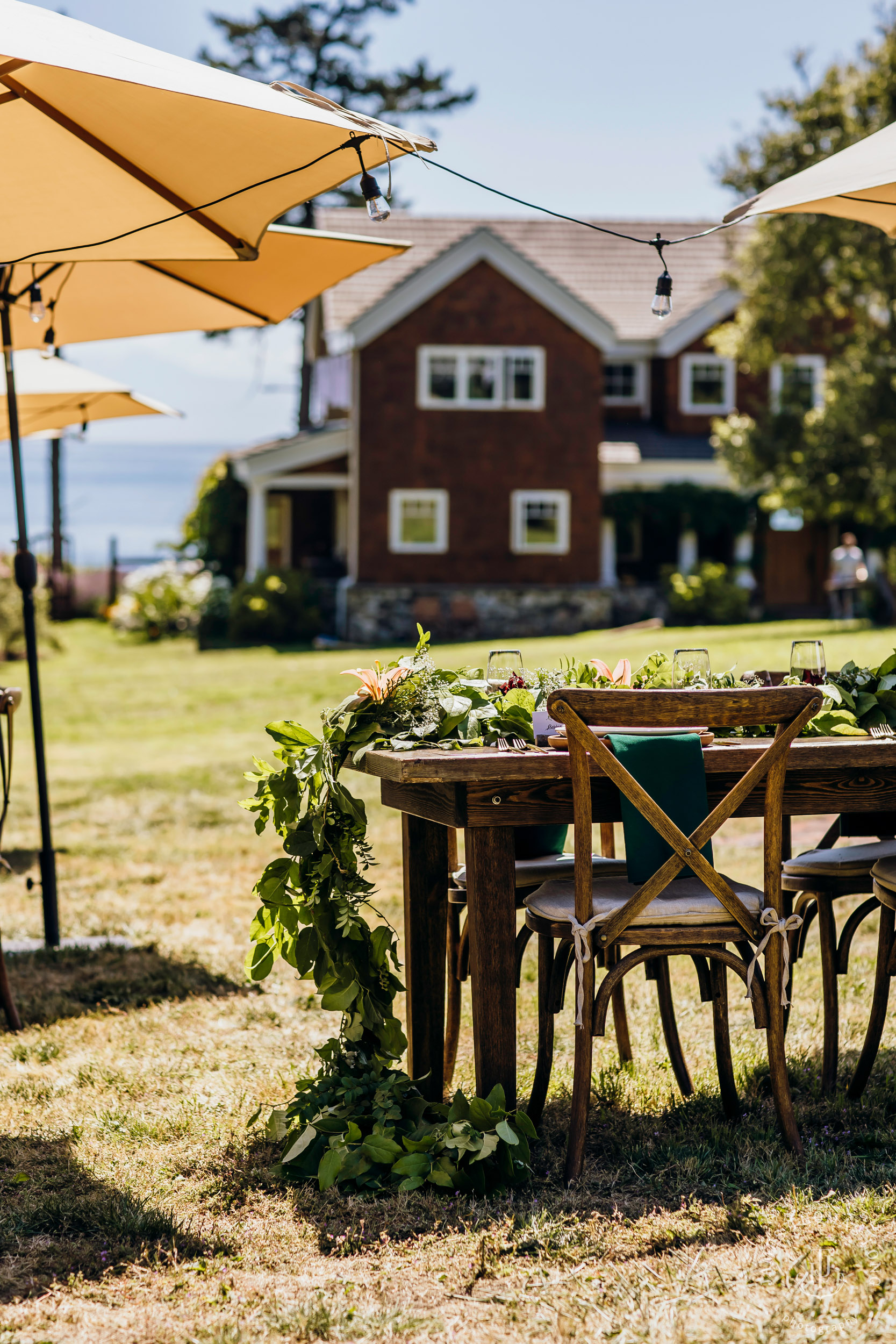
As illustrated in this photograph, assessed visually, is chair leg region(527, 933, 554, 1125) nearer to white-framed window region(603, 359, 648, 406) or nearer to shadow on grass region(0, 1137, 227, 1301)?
shadow on grass region(0, 1137, 227, 1301)

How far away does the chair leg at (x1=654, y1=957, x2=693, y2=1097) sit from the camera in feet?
12.2

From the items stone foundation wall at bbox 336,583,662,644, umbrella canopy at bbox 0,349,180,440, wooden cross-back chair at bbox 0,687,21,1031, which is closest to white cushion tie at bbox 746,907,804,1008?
wooden cross-back chair at bbox 0,687,21,1031

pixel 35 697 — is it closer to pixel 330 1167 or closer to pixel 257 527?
pixel 330 1167

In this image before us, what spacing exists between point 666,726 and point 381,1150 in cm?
126

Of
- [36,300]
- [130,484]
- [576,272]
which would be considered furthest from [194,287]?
[130,484]

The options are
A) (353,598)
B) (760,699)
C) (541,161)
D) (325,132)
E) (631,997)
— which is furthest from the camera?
(541,161)

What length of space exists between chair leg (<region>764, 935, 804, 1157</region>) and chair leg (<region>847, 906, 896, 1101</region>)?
44cm

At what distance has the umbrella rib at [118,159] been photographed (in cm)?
350

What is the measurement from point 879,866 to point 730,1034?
3.48ft

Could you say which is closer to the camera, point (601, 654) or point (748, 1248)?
point (748, 1248)

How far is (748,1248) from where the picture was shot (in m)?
2.72

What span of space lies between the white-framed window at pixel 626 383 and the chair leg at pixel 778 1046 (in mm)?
24815

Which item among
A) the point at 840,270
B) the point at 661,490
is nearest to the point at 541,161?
the point at 661,490

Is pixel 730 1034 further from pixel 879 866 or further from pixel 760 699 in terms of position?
pixel 760 699
